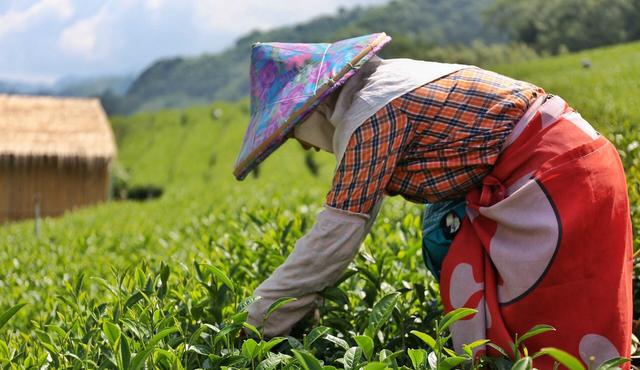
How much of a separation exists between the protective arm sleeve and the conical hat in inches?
10.9

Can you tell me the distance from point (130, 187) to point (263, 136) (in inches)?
938

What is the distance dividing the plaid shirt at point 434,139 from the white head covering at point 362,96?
0.08 feet

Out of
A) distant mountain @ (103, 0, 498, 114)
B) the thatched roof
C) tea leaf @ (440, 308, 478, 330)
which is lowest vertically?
distant mountain @ (103, 0, 498, 114)

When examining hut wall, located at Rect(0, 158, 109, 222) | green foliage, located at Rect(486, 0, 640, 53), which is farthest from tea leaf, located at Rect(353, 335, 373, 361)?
green foliage, located at Rect(486, 0, 640, 53)

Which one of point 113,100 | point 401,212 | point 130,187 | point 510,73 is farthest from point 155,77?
point 401,212

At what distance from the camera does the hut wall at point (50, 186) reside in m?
Result: 17.1

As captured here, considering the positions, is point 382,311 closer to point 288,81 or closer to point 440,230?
point 440,230

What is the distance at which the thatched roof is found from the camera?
54.3 ft

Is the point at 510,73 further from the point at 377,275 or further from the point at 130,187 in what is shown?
the point at 377,275

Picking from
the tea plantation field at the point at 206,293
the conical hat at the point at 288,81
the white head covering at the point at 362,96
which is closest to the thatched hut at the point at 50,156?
the tea plantation field at the point at 206,293

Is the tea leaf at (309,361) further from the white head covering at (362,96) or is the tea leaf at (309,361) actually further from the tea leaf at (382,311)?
the white head covering at (362,96)

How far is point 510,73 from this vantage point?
1873 cm

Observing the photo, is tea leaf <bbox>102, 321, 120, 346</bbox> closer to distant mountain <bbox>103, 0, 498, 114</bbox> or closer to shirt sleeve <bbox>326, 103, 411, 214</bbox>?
shirt sleeve <bbox>326, 103, 411, 214</bbox>

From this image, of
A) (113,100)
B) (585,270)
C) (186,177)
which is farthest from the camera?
(113,100)
